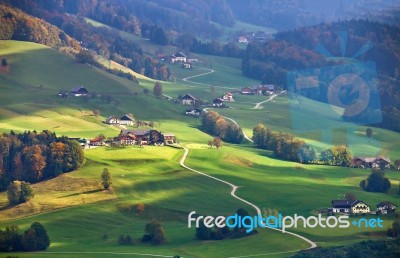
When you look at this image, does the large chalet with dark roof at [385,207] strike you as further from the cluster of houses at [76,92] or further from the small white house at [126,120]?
the cluster of houses at [76,92]

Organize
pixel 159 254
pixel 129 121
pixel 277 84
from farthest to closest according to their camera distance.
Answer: pixel 277 84, pixel 129 121, pixel 159 254

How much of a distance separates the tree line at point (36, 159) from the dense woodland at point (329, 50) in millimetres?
58211

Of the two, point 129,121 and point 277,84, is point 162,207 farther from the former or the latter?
point 277,84

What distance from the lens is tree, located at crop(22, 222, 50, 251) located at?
59.6 meters

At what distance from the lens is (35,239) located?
196 feet

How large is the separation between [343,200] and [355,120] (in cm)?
5420

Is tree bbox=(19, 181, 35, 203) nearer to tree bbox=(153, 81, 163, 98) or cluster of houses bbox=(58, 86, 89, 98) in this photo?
cluster of houses bbox=(58, 86, 89, 98)

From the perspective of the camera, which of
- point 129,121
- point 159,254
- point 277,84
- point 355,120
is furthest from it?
point 277,84

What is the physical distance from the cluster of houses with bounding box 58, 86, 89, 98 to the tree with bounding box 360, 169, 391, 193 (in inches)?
1767

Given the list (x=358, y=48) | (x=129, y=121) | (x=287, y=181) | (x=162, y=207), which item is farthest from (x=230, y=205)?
(x=358, y=48)

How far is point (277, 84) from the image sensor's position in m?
152

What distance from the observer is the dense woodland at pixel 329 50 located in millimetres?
145712

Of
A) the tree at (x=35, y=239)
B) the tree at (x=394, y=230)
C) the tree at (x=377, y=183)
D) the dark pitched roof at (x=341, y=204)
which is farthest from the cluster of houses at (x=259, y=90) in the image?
the tree at (x=35, y=239)

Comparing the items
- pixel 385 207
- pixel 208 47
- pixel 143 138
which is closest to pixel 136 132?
pixel 143 138
